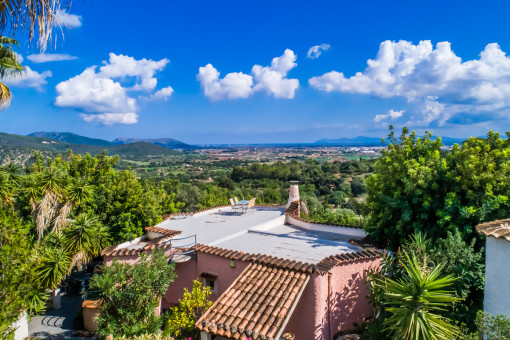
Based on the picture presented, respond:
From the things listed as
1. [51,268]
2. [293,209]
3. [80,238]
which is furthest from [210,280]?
[293,209]

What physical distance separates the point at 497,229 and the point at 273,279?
5.73 m

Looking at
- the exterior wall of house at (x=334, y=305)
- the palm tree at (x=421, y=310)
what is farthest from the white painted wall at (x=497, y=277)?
the exterior wall of house at (x=334, y=305)

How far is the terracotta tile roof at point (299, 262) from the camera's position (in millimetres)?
8508

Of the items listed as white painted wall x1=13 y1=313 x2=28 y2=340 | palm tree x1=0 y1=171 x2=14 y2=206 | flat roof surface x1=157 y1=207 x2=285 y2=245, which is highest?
palm tree x1=0 y1=171 x2=14 y2=206

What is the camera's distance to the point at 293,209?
55.9 feet

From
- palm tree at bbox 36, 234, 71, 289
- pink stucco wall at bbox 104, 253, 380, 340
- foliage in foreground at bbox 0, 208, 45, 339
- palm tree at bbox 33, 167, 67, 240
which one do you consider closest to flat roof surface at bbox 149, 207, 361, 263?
pink stucco wall at bbox 104, 253, 380, 340

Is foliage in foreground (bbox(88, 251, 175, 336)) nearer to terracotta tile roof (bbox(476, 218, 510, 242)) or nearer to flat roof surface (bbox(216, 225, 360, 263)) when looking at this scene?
flat roof surface (bbox(216, 225, 360, 263))

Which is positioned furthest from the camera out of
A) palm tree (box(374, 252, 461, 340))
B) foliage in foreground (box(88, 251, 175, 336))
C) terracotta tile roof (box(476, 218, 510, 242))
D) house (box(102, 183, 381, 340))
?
foliage in foreground (box(88, 251, 175, 336))

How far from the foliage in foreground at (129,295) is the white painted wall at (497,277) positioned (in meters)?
8.31

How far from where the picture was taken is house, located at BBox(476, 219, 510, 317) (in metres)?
7.16

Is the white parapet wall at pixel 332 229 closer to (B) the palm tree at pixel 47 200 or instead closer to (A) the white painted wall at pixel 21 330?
(B) the palm tree at pixel 47 200

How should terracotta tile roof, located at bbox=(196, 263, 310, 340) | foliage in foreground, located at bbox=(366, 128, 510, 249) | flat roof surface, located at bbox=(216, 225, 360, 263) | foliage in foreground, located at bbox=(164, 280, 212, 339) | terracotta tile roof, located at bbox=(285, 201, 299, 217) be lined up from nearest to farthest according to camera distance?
terracotta tile roof, located at bbox=(196, 263, 310, 340) < foliage in foreground, located at bbox=(164, 280, 212, 339) < foliage in foreground, located at bbox=(366, 128, 510, 249) < flat roof surface, located at bbox=(216, 225, 360, 263) < terracotta tile roof, located at bbox=(285, 201, 299, 217)

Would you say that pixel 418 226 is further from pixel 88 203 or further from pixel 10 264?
pixel 88 203

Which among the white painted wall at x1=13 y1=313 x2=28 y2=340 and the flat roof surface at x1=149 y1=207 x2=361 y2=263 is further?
the flat roof surface at x1=149 y1=207 x2=361 y2=263
